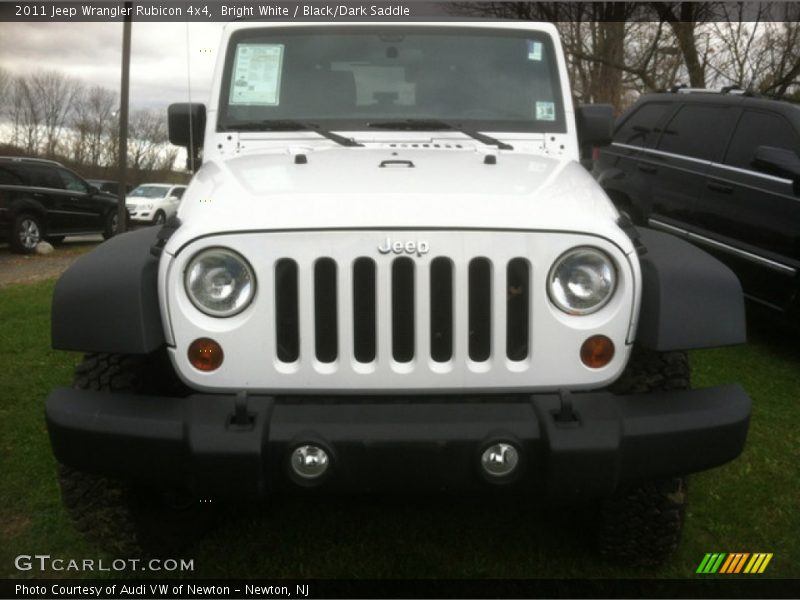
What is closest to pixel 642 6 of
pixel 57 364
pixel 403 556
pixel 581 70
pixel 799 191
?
pixel 581 70

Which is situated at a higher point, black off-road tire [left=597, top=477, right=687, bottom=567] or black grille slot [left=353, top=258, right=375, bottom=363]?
black grille slot [left=353, top=258, right=375, bottom=363]

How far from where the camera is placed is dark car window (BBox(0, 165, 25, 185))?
12469mm

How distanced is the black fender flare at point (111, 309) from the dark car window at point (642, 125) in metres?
5.32

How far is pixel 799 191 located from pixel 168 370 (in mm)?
Result: 4172

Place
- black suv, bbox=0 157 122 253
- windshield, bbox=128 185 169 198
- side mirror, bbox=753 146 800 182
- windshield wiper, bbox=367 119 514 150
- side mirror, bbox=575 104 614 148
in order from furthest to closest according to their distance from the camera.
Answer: windshield, bbox=128 185 169 198
black suv, bbox=0 157 122 253
side mirror, bbox=753 146 800 182
side mirror, bbox=575 104 614 148
windshield wiper, bbox=367 119 514 150

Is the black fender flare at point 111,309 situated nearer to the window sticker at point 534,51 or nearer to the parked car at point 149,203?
the window sticker at point 534,51

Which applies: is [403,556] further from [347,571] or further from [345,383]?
[345,383]

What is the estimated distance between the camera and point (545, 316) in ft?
7.52

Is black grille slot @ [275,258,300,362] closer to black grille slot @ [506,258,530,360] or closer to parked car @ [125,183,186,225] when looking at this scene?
black grille slot @ [506,258,530,360]

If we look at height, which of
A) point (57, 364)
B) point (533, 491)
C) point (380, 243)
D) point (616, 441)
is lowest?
point (57, 364)

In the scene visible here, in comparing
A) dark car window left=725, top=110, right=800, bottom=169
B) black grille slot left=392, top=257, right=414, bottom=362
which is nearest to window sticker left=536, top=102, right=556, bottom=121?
black grille slot left=392, top=257, right=414, bottom=362

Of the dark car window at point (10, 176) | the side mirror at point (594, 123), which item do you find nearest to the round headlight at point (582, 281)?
the side mirror at point (594, 123)

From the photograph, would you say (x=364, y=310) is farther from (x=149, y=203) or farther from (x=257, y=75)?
(x=149, y=203)

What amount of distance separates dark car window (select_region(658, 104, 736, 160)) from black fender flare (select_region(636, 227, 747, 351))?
13.1 ft
